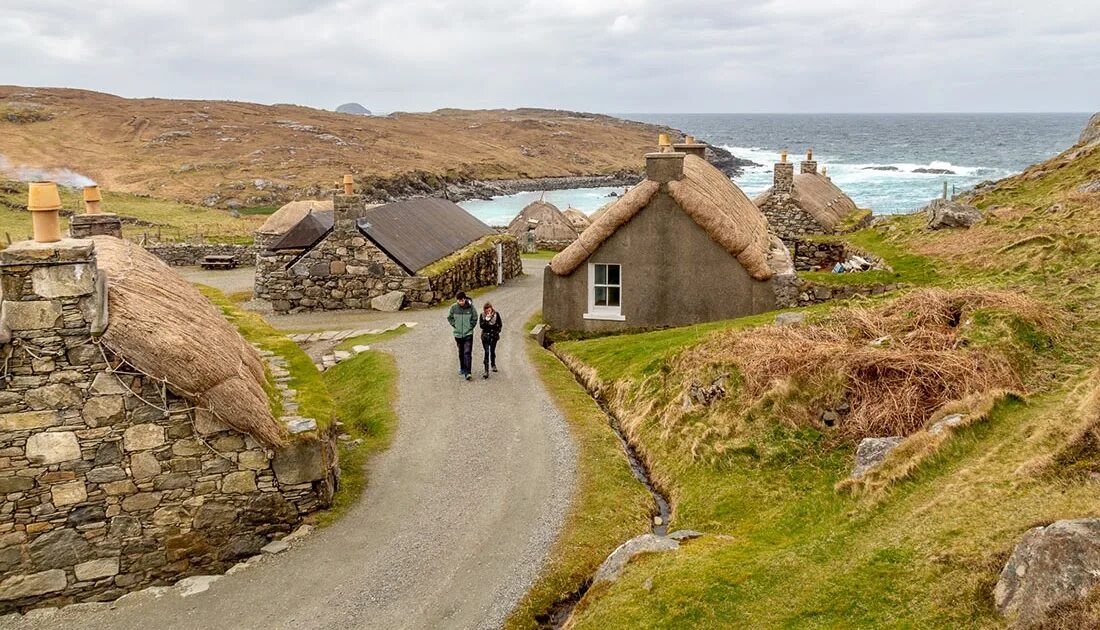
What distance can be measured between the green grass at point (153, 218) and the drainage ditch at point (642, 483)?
4010cm

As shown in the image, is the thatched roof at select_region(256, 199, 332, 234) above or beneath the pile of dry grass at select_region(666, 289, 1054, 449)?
above

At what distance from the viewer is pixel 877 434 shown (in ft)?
41.0

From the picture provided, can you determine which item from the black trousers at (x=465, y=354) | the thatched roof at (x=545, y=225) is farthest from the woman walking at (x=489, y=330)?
the thatched roof at (x=545, y=225)

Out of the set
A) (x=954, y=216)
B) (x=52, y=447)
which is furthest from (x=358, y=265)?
(x=954, y=216)

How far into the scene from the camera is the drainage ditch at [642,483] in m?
10.9

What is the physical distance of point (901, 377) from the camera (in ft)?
42.8

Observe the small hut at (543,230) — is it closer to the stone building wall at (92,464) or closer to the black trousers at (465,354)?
the black trousers at (465,354)

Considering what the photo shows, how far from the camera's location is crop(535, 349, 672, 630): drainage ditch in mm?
10938

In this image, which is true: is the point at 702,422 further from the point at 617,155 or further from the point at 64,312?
the point at 617,155

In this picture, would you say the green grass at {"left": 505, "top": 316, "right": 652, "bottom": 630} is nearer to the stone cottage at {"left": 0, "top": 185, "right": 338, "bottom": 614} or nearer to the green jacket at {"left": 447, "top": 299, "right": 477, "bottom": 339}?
the green jacket at {"left": 447, "top": 299, "right": 477, "bottom": 339}

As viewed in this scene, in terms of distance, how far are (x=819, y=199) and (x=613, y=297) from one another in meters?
21.4

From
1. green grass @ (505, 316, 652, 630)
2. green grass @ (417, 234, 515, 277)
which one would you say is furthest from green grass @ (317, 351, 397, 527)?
green grass @ (417, 234, 515, 277)

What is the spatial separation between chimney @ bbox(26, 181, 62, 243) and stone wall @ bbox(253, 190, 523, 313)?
58.3 feet

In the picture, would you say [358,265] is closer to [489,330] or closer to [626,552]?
[489,330]
